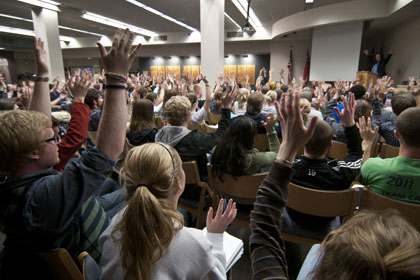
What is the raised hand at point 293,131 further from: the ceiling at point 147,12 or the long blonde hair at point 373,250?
the ceiling at point 147,12

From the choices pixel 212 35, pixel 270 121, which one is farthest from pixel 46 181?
pixel 212 35

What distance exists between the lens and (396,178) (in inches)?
58.8

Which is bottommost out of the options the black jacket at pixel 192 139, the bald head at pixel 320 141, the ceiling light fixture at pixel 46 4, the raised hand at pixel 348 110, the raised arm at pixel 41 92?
the black jacket at pixel 192 139

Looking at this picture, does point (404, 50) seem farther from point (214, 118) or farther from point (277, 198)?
point (277, 198)

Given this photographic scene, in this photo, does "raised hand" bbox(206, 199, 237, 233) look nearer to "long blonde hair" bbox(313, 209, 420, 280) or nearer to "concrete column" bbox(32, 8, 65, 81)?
"long blonde hair" bbox(313, 209, 420, 280)

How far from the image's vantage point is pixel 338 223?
1.78 metres

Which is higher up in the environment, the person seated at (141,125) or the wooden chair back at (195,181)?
the person seated at (141,125)

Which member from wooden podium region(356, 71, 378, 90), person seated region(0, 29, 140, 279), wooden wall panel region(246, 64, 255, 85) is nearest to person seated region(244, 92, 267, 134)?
person seated region(0, 29, 140, 279)

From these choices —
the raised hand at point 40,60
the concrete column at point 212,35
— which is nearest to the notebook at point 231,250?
the raised hand at point 40,60

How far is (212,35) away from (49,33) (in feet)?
21.3

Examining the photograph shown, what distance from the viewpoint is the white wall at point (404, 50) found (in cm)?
765

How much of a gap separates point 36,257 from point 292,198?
146 cm

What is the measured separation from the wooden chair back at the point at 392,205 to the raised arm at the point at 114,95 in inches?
58.9

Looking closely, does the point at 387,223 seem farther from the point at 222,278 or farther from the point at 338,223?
the point at 338,223
